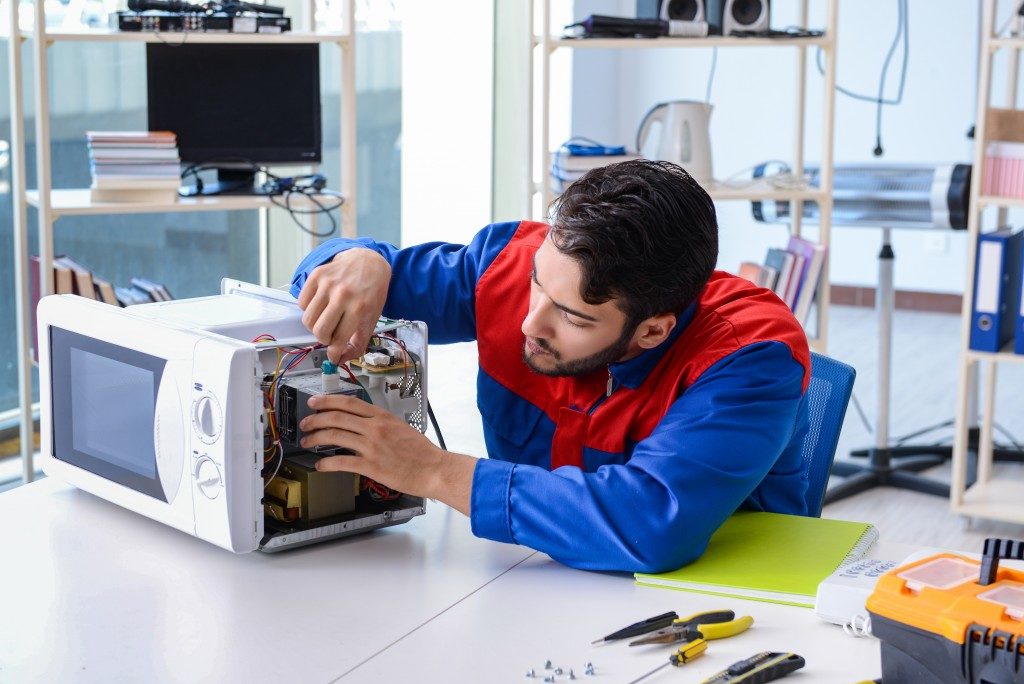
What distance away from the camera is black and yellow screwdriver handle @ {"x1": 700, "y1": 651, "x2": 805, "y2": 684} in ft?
3.59

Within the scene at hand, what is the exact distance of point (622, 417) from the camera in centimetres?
150

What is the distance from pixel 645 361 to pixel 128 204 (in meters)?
1.72

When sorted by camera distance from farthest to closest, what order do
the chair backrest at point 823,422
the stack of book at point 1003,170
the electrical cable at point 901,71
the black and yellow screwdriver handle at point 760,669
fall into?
the electrical cable at point 901,71 < the stack of book at point 1003,170 < the chair backrest at point 823,422 < the black and yellow screwdriver handle at point 760,669

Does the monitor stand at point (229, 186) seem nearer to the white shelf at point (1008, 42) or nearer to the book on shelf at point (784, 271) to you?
the book on shelf at point (784, 271)

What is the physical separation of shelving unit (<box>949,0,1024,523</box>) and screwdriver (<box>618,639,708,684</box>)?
2.10 meters

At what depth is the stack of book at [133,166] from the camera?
283 centimetres

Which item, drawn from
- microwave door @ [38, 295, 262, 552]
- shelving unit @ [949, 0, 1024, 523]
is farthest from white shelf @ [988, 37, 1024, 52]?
microwave door @ [38, 295, 262, 552]

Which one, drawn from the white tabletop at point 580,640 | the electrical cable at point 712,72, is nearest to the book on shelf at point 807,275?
the white tabletop at point 580,640

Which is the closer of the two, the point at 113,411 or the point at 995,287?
the point at 113,411

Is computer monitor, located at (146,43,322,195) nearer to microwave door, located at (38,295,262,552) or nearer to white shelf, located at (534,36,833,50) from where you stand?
white shelf, located at (534,36,833,50)

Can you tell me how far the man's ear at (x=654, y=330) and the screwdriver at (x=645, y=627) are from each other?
0.35 meters

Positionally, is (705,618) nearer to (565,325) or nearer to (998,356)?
(565,325)

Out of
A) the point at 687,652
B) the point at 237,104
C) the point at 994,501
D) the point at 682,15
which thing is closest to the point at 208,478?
the point at 687,652

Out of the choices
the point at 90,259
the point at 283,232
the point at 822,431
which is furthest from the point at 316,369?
the point at 283,232
